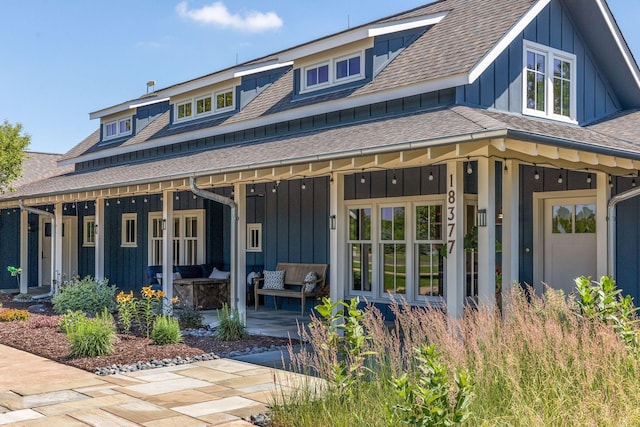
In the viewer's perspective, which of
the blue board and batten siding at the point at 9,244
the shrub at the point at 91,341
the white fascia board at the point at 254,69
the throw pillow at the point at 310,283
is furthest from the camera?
the blue board and batten siding at the point at 9,244

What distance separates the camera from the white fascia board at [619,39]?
1114 centimetres

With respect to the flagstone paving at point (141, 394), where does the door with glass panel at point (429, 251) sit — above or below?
above

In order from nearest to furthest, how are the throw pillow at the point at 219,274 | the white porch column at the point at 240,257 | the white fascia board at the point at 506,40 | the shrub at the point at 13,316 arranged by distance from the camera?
the white fascia board at the point at 506,40 < the white porch column at the point at 240,257 < the shrub at the point at 13,316 < the throw pillow at the point at 219,274

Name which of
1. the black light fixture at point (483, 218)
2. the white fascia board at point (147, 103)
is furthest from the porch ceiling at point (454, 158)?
the white fascia board at point (147, 103)

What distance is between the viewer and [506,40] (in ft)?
33.4

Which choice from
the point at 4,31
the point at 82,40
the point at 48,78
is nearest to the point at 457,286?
the point at 4,31

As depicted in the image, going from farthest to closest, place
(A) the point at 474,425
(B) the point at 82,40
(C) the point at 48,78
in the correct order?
(C) the point at 48,78, (B) the point at 82,40, (A) the point at 474,425

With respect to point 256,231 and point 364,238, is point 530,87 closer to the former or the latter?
point 364,238

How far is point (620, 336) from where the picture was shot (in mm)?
5234

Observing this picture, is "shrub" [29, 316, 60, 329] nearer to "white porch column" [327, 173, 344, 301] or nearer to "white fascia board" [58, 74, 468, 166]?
"white porch column" [327, 173, 344, 301]

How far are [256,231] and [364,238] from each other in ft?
10.5

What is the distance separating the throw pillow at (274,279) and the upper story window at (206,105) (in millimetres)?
4140

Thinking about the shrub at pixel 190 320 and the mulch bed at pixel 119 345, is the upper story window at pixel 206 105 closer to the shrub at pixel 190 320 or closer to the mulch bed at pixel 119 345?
the shrub at pixel 190 320

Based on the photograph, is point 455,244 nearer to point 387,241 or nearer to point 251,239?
point 387,241
